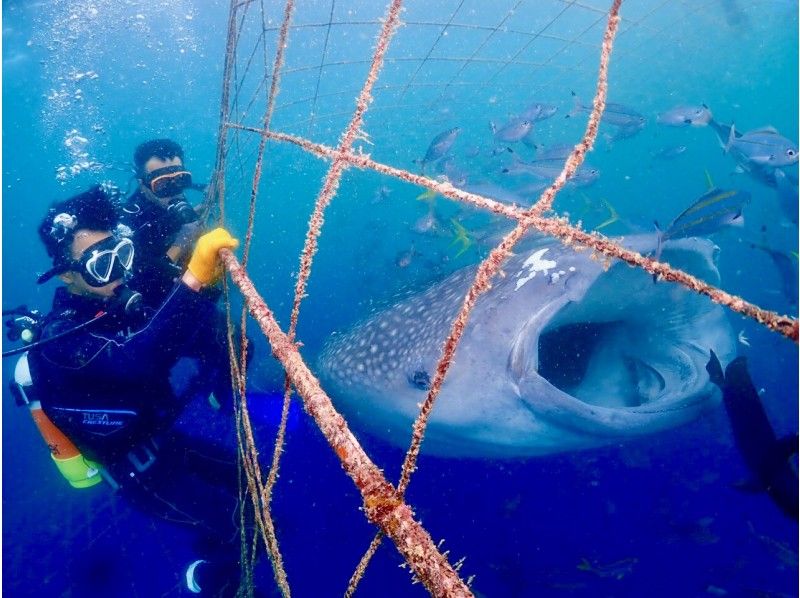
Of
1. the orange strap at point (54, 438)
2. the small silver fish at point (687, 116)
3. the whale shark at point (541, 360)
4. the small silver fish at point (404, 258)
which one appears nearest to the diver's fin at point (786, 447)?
the whale shark at point (541, 360)

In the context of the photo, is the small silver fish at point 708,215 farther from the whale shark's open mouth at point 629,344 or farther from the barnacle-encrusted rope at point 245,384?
the barnacle-encrusted rope at point 245,384

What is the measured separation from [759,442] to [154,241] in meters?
6.01

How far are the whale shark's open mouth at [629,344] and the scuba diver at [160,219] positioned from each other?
387 centimetres

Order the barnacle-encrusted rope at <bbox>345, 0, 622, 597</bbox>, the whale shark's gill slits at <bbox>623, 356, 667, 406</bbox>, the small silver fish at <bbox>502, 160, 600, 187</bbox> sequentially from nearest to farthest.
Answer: the barnacle-encrusted rope at <bbox>345, 0, 622, 597</bbox> → the whale shark's gill slits at <bbox>623, 356, 667, 406</bbox> → the small silver fish at <bbox>502, 160, 600, 187</bbox>

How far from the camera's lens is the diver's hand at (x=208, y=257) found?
3.00 m

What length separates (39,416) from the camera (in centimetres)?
376

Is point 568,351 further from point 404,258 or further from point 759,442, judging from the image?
point 404,258

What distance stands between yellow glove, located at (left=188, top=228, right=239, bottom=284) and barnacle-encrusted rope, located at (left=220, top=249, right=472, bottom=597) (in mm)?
1574

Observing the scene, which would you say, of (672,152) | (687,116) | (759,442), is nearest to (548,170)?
(687,116)

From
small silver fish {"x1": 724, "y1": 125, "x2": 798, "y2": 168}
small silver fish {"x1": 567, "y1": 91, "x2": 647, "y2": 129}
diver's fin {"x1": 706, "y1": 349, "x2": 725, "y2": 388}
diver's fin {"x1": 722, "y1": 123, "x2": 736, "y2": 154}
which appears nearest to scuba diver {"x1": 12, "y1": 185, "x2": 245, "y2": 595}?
diver's fin {"x1": 706, "y1": 349, "x2": 725, "y2": 388}

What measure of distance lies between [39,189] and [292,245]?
49138mm

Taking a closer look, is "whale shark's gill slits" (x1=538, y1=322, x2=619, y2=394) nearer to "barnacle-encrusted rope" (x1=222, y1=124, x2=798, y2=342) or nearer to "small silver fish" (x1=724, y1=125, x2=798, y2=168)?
"barnacle-encrusted rope" (x1=222, y1=124, x2=798, y2=342)

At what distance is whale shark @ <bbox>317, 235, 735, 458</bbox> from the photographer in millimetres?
3066

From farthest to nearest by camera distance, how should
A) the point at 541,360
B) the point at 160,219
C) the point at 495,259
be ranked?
the point at 160,219 → the point at 541,360 → the point at 495,259
